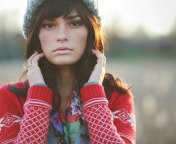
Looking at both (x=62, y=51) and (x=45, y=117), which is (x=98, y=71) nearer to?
(x=62, y=51)

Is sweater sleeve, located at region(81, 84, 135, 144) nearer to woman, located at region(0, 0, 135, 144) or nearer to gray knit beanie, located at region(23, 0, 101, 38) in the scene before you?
woman, located at region(0, 0, 135, 144)

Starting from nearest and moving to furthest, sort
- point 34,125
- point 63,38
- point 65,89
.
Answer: point 34,125
point 63,38
point 65,89

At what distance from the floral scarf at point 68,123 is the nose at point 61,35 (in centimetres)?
42

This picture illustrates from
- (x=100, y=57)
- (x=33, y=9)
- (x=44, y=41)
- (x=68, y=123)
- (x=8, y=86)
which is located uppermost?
(x=33, y=9)

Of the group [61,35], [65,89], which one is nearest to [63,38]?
[61,35]

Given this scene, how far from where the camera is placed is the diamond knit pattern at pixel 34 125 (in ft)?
7.60

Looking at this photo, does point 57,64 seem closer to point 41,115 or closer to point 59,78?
point 59,78

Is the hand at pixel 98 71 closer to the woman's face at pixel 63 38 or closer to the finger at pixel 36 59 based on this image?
the woman's face at pixel 63 38

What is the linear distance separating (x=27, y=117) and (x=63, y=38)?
0.55m

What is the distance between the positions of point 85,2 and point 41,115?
822 millimetres

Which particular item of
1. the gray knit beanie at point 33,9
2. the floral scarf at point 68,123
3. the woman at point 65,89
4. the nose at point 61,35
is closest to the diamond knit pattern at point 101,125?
the woman at point 65,89

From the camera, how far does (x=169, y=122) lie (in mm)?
6090

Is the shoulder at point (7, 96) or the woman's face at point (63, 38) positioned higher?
the woman's face at point (63, 38)

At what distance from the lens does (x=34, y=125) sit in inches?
92.5
